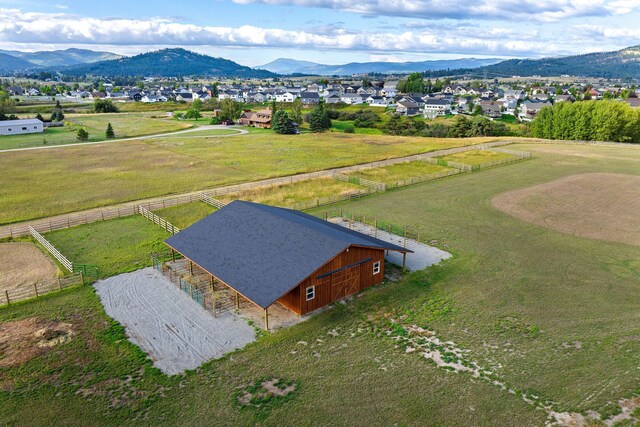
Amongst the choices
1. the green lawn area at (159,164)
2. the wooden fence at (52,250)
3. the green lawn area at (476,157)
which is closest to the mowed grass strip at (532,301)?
the wooden fence at (52,250)

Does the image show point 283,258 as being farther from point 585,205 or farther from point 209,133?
point 209,133

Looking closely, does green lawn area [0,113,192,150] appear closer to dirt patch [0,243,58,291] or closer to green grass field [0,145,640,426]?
dirt patch [0,243,58,291]

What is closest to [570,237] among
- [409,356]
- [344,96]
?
[409,356]

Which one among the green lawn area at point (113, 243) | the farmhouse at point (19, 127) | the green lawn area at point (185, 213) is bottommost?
the green lawn area at point (113, 243)

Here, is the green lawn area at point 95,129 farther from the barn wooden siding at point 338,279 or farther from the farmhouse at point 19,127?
the barn wooden siding at point 338,279

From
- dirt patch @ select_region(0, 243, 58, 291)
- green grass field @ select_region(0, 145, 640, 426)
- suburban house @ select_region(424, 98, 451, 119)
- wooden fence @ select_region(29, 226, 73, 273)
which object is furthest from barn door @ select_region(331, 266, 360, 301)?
suburban house @ select_region(424, 98, 451, 119)

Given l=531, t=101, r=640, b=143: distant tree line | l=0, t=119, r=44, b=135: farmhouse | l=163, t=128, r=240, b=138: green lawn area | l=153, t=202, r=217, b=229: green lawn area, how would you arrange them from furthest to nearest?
l=163, t=128, r=240, b=138: green lawn area → l=0, t=119, r=44, b=135: farmhouse → l=531, t=101, r=640, b=143: distant tree line → l=153, t=202, r=217, b=229: green lawn area

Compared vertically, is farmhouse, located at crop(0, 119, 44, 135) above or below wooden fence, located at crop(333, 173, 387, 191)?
above
